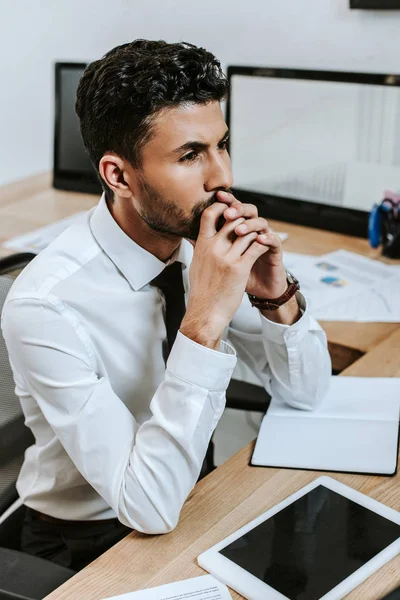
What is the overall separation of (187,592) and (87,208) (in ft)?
5.34

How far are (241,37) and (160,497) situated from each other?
5.46 feet

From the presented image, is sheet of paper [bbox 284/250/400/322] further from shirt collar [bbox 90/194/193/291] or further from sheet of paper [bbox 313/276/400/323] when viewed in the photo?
shirt collar [bbox 90/194/193/291]

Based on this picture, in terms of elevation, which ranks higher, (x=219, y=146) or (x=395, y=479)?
(x=219, y=146)

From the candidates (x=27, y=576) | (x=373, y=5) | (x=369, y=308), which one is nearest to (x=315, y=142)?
(x=373, y=5)

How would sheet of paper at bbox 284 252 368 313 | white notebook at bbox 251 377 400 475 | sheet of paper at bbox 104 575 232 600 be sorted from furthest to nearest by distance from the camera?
sheet of paper at bbox 284 252 368 313 < white notebook at bbox 251 377 400 475 < sheet of paper at bbox 104 575 232 600

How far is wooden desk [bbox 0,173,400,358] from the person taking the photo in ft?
5.12

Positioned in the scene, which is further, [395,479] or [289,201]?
[289,201]

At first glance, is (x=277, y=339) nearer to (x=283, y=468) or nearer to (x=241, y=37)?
(x=283, y=468)

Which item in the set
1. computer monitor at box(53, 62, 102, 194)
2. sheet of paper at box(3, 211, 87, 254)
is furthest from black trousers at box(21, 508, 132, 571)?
computer monitor at box(53, 62, 102, 194)

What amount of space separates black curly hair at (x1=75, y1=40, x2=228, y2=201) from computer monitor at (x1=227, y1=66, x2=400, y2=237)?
2.88ft

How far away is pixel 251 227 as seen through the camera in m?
1.17

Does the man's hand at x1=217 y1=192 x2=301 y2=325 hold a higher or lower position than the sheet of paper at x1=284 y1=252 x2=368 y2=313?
higher

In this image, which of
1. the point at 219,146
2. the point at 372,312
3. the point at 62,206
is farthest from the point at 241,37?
the point at 219,146

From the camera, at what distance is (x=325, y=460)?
115cm
